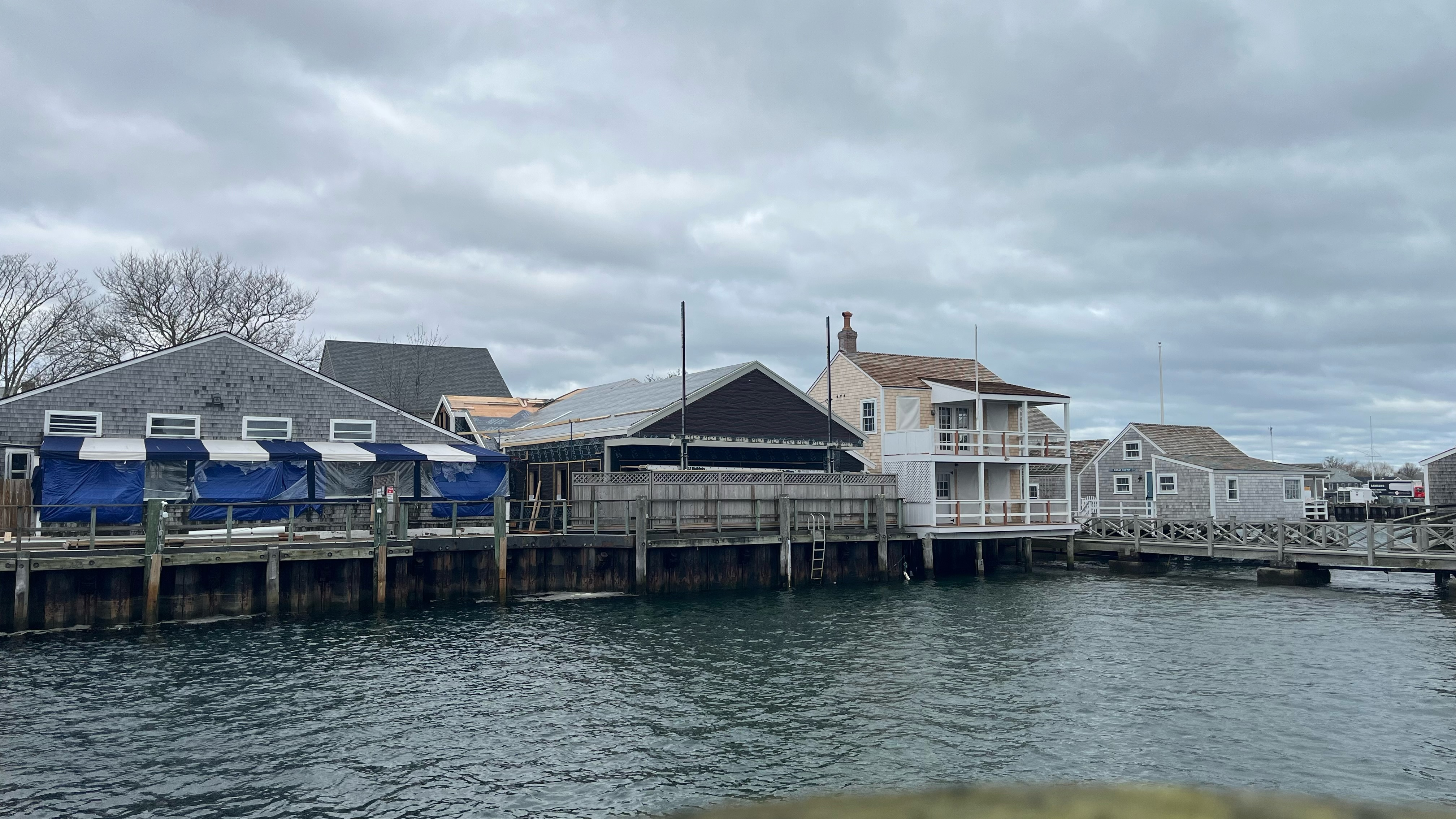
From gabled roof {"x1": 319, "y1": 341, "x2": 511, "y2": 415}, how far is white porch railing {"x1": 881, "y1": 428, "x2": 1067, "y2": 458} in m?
40.7

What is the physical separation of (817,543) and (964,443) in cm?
964

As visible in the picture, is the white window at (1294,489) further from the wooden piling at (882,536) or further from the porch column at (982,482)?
the wooden piling at (882,536)

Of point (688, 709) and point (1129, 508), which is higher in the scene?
point (1129, 508)

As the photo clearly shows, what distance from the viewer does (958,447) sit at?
3975 cm

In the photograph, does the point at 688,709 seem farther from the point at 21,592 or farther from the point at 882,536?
the point at 882,536

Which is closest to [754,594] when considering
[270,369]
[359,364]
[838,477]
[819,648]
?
[838,477]

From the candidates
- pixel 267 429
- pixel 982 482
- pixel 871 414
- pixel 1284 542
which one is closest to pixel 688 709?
pixel 267 429

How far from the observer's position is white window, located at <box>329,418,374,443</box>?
36.2 metres

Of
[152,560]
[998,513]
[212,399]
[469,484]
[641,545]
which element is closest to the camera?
[152,560]

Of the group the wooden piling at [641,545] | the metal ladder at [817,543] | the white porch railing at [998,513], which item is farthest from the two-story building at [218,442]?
the white porch railing at [998,513]

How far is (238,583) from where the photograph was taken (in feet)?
86.3

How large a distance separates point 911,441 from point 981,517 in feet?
12.6

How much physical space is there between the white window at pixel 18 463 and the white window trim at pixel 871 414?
1284 inches

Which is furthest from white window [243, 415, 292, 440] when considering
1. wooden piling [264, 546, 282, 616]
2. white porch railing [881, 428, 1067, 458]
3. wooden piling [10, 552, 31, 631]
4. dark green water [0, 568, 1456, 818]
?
white porch railing [881, 428, 1067, 458]
